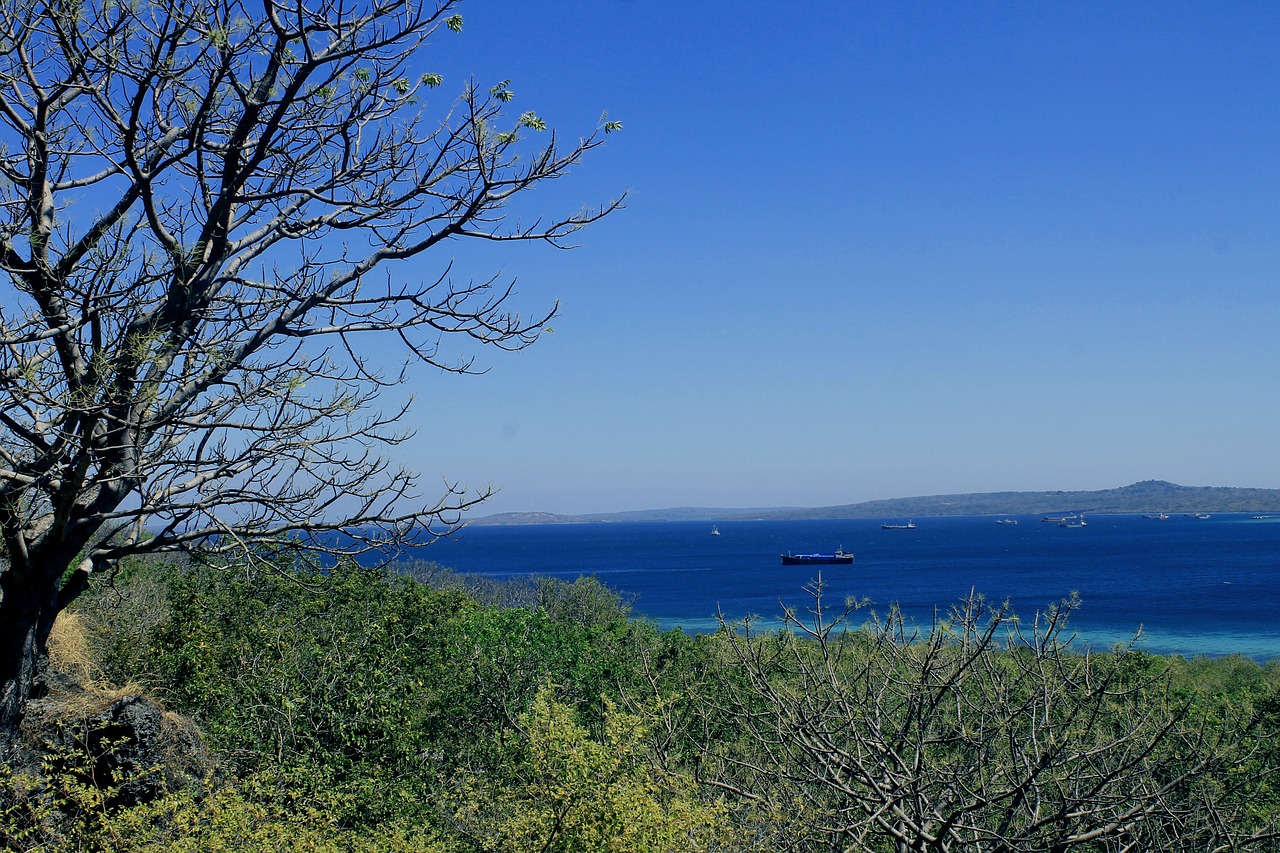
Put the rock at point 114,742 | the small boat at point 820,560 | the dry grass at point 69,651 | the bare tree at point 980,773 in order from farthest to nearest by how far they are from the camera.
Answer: the small boat at point 820,560
the dry grass at point 69,651
the rock at point 114,742
the bare tree at point 980,773

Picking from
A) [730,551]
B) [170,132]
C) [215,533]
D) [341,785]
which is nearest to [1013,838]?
[215,533]

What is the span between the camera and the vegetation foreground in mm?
7742

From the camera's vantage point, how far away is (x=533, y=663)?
836 inches

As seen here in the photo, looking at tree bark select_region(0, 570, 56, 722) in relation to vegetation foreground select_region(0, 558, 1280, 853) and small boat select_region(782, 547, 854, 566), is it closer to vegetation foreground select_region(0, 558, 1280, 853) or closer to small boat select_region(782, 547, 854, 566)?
vegetation foreground select_region(0, 558, 1280, 853)

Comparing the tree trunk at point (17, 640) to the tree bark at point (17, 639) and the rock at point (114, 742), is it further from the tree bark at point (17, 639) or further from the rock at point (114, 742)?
the rock at point (114, 742)

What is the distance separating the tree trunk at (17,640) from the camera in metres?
7.33

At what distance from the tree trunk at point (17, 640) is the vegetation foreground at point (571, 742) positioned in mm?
835

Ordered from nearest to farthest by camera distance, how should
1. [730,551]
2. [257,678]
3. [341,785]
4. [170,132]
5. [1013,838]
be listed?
[1013,838]
[170,132]
[341,785]
[257,678]
[730,551]

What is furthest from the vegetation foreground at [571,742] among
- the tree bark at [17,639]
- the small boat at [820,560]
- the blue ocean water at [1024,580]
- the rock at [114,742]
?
the small boat at [820,560]

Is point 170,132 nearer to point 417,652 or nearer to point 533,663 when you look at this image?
point 533,663

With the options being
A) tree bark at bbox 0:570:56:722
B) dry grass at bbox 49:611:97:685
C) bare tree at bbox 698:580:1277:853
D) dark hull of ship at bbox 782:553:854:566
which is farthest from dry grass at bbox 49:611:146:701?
dark hull of ship at bbox 782:553:854:566

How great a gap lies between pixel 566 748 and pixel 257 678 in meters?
11.2

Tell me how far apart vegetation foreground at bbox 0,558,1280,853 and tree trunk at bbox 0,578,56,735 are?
2.74ft

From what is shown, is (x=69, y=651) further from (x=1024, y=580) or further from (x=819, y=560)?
(x=819, y=560)
